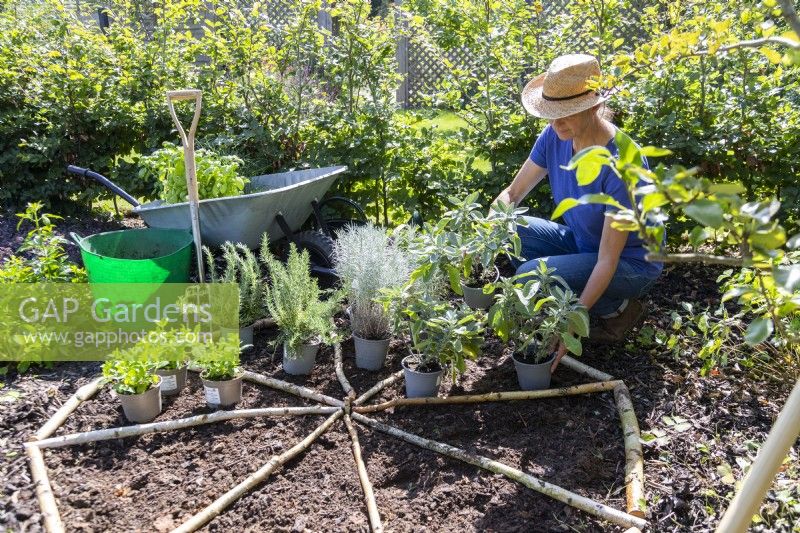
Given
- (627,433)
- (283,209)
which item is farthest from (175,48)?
(627,433)

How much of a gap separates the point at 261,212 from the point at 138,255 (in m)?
0.67

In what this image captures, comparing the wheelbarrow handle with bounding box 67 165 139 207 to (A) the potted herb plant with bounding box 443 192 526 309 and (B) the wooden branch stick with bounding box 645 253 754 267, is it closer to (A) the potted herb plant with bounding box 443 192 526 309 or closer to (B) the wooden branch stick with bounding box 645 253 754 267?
(A) the potted herb plant with bounding box 443 192 526 309

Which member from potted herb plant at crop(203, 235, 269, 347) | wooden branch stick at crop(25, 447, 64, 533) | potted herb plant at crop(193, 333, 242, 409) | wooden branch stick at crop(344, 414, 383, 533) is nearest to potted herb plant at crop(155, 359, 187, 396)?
potted herb plant at crop(193, 333, 242, 409)

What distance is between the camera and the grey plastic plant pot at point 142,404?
237cm

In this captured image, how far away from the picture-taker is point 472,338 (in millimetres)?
2443

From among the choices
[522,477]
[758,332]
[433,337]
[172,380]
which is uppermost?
[758,332]

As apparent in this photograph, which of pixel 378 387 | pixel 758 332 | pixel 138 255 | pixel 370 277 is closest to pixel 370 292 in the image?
pixel 370 277

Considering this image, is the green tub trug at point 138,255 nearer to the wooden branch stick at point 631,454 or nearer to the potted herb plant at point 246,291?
the potted herb plant at point 246,291

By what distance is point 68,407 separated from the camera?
245 centimetres

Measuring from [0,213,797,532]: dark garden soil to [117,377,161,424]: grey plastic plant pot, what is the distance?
58 millimetres

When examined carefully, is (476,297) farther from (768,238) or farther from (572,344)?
(768,238)

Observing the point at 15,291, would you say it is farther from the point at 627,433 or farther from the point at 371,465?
the point at 627,433

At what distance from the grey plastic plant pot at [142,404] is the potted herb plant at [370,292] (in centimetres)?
84

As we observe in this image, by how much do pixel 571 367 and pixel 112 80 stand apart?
3.63m
